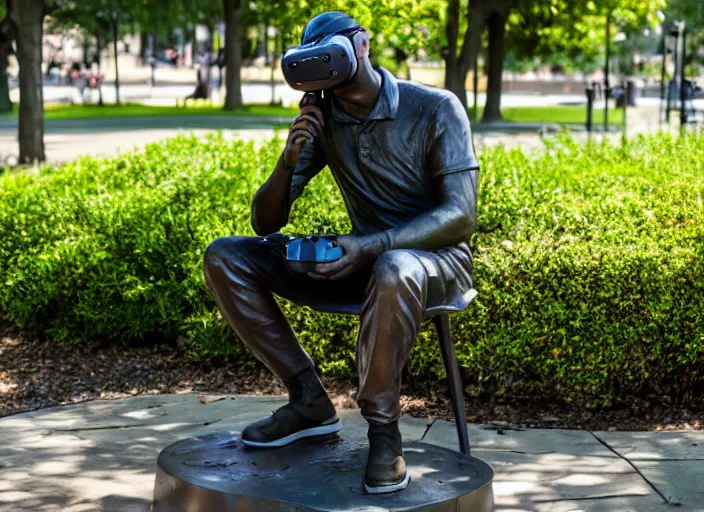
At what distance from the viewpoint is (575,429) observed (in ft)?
18.8

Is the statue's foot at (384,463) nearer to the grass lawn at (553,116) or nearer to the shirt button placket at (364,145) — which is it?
the shirt button placket at (364,145)

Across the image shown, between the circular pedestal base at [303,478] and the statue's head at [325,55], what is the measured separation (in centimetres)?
138

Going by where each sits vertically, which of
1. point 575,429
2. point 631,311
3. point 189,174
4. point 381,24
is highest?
point 381,24

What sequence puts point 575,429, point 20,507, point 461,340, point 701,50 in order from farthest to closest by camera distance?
1. point 701,50
2. point 461,340
3. point 575,429
4. point 20,507

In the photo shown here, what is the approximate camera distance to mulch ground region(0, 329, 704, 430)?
5.96 m

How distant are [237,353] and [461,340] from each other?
4.35 ft

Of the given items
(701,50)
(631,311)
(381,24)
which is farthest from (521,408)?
(701,50)

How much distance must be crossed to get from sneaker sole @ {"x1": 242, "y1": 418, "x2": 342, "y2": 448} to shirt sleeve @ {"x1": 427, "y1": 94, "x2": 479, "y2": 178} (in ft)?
Answer: 3.55

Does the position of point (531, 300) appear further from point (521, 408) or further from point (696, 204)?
point (696, 204)

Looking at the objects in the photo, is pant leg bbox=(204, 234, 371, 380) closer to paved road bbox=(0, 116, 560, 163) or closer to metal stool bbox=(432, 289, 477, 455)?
metal stool bbox=(432, 289, 477, 455)

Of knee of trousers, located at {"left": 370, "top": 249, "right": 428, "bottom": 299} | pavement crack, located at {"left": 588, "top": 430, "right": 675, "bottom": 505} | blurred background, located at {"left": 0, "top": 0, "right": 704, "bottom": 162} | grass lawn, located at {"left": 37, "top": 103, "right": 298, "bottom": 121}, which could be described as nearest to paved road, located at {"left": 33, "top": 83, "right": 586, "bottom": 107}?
blurred background, located at {"left": 0, "top": 0, "right": 704, "bottom": 162}

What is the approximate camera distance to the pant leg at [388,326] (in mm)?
3967

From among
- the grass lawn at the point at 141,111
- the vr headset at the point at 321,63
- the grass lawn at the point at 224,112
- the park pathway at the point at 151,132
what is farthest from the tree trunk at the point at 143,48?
the vr headset at the point at 321,63

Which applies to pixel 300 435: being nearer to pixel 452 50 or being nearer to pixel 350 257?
pixel 350 257
